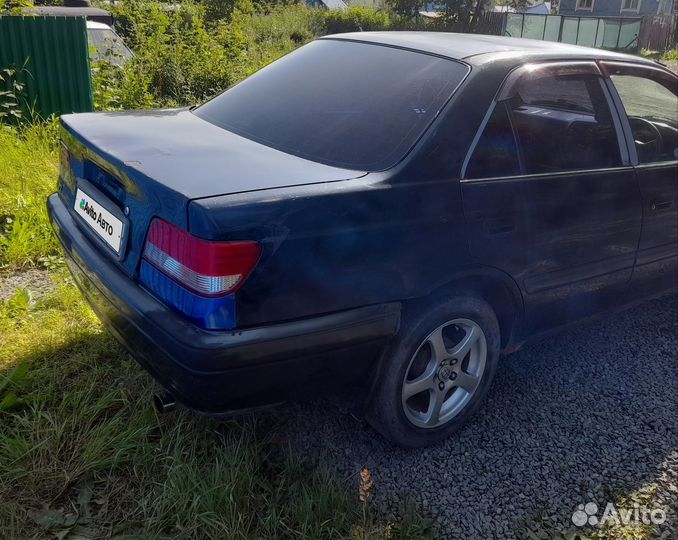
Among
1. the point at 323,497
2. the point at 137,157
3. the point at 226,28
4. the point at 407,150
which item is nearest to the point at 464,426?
the point at 323,497

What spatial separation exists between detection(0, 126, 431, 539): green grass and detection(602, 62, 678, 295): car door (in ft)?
6.44

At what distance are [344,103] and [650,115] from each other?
210cm

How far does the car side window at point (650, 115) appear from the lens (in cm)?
329

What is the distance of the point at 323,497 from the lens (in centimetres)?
226

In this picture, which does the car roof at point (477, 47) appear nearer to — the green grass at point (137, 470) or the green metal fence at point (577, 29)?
the green grass at point (137, 470)

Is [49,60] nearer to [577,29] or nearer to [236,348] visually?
[236,348]

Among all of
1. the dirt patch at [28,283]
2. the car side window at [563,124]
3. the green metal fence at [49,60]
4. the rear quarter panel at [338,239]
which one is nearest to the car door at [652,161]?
the car side window at [563,124]

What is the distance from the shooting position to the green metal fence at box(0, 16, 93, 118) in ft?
20.0

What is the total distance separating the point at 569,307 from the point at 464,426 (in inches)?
30.4

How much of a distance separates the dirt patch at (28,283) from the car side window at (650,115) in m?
3.29

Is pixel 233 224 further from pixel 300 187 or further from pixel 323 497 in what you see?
pixel 323 497

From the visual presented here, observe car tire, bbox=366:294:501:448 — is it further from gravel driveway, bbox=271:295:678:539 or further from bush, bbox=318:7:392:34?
bush, bbox=318:7:392:34

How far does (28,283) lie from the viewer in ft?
12.3

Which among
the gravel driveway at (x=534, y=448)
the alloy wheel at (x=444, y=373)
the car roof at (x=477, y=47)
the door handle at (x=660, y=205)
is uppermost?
the car roof at (x=477, y=47)
